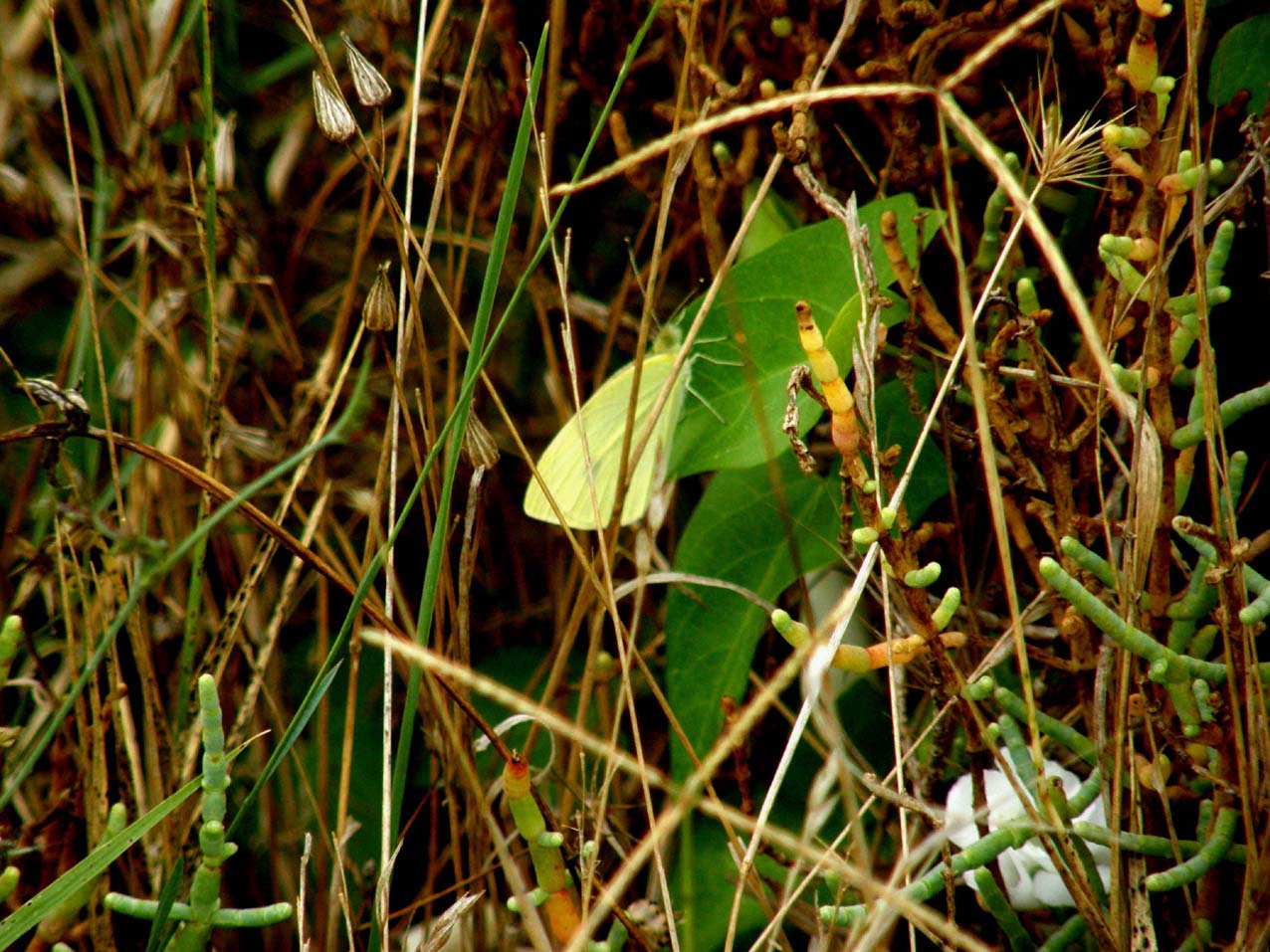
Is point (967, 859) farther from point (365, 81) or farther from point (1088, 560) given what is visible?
point (365, 81)

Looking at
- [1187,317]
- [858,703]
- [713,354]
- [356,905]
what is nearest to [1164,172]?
[1187,317]

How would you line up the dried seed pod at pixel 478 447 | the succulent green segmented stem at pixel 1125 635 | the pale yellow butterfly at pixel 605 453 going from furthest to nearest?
the pale yellow butterfly at pixel 605 453, the dried seed pod at pixel 478 447, the succulent green segmented stem at pixel 1125 635

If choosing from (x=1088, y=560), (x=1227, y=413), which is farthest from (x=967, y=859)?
(x=1227, y=413)

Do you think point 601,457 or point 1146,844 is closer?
point 1146,844

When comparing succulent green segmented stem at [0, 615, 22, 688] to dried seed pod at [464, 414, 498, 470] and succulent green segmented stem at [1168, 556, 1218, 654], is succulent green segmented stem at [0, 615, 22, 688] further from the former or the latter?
succulent green segmented stem at [1168, 556, 1218, 654]

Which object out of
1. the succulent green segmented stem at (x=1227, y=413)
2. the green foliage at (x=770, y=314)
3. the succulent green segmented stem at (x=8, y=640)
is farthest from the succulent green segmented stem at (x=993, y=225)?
the succulent green segmented stem at (x=8, y=640)

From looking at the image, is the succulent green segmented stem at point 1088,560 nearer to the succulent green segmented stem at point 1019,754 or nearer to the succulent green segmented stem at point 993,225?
the succulent green segmented stem at point 1019,754
